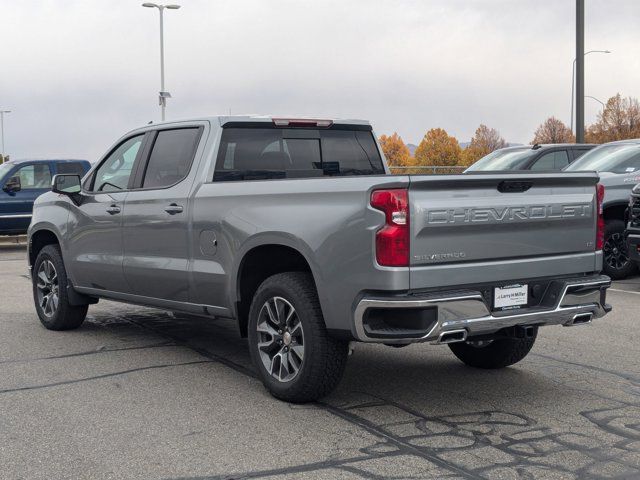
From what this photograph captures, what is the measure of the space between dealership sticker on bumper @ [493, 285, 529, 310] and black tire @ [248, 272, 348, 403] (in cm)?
94

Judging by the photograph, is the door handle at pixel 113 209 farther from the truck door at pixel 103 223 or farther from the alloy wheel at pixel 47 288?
the alloy wheel at pixel 47 288

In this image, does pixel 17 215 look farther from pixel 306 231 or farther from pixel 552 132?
pixel 552 132

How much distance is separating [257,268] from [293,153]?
1163 mm

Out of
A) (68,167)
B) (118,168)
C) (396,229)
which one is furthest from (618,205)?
(68,167)

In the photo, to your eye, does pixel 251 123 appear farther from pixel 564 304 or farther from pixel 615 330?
pixel 615 330

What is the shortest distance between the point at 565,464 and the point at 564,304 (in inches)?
51.7

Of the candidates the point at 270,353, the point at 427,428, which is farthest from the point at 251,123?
the point at 427,428

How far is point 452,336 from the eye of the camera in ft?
16.1

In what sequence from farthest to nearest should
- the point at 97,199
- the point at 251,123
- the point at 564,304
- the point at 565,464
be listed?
1. the point at 97,199
2. the point at 251,123
3. the point at 564,304
4. the point at 565,464

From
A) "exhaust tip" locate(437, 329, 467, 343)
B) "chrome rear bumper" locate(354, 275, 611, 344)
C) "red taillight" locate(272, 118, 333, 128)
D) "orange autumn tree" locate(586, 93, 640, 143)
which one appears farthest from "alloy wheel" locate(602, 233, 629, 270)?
"orange autumn tree" locate(586, 93, 640, 143)

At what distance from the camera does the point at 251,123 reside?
6652 millimetres

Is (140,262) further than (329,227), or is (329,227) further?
(140,262)

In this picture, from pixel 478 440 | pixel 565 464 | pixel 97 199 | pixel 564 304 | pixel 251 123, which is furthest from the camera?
pixel 97 199

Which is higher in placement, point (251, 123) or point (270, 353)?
point (251, 123)
